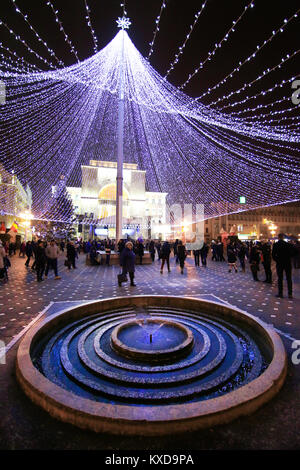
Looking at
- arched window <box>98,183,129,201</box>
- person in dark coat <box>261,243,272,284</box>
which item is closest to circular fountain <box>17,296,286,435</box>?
person in dark coat <box>261,243,272,284</box>

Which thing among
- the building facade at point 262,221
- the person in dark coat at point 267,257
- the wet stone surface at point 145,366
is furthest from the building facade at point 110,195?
the wet stone surface at point 145,366

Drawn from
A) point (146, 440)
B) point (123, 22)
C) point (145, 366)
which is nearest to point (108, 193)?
point (123, 22)

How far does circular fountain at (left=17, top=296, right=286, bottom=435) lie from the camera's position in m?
2.11

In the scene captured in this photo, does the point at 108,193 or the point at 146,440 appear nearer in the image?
the point at 146,440

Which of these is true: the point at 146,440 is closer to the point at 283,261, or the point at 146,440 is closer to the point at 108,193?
the point at 283,261

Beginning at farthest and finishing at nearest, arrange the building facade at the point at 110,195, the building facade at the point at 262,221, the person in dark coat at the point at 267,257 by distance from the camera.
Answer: the building facade at the point at 262,221
the building facade at the point at 110,195
the person in dark coat at the point at 267,257

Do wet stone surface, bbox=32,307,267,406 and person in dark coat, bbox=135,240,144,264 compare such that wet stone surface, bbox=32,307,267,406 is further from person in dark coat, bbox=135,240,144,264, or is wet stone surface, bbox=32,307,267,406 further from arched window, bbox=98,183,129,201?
arched window, bbox=98,183,129,201

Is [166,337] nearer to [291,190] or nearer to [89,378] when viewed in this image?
[89,378]

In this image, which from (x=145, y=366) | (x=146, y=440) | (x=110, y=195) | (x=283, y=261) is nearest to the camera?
(x=146, y=440)

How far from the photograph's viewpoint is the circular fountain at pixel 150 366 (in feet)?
6.92

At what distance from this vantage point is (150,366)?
3477mm

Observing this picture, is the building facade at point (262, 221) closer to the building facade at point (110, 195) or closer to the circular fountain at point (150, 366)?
the building facade at point (110, 195)

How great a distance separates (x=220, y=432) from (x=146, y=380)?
1185mm
